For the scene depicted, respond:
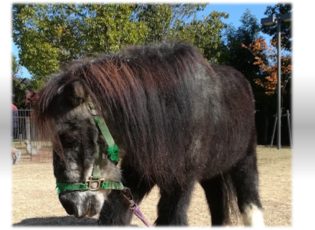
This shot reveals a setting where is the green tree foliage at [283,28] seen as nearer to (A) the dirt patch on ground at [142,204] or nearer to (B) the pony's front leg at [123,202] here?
(A) the dirt patch on ground at [142,204]

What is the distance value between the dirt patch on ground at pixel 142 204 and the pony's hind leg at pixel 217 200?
0.21 m

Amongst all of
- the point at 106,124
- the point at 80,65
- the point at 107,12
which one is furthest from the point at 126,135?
the point at 107,12

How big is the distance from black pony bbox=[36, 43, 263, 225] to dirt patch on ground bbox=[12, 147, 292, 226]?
386 millimetres

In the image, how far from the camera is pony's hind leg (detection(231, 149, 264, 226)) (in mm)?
3979

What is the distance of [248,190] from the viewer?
4051mm

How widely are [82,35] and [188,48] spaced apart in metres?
9.22

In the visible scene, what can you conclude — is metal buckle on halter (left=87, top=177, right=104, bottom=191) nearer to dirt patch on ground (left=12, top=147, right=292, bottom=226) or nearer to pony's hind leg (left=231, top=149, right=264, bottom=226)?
dirt patch on ground (left=12, top=147, right=292, bottom=226)

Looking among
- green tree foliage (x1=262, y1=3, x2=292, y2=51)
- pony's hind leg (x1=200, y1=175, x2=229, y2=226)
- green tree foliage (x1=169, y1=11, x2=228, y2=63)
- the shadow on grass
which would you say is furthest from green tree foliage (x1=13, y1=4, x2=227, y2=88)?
pony's hind leg (x1=200, y1=175, x2=229, y2=226)

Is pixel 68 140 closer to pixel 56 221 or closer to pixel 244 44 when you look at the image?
pixel 56 221

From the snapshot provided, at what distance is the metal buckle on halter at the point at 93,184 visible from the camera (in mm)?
2346

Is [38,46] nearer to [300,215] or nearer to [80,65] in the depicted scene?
[80,65]

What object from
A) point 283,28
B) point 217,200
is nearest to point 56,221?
point 217,200

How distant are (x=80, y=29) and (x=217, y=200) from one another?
8.70 metres

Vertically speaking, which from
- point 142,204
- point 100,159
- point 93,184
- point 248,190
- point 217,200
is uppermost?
point 100,159
